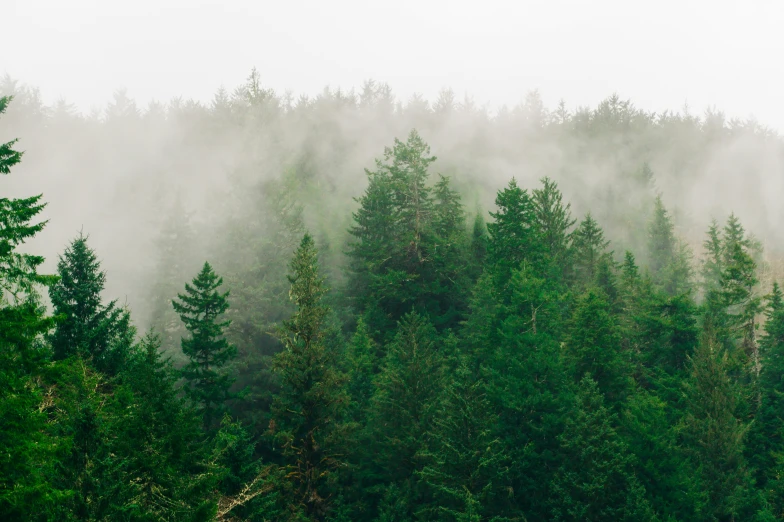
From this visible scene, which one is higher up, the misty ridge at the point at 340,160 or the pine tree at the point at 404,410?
the misty ridge at the point at 340,160

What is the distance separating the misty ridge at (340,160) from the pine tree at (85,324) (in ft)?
109

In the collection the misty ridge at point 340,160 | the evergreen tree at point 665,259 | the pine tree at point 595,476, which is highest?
the misty ridge at point 340,160

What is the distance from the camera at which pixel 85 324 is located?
2967 centimetres

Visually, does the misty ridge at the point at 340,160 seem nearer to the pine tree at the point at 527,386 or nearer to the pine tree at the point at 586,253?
the pine tree at the point at 586,253

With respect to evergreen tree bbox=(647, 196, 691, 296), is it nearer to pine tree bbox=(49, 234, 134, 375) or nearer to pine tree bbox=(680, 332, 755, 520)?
pine tree bbox=(680, 332, 755, 520)

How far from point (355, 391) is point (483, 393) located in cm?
859

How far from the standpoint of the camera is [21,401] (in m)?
14.7

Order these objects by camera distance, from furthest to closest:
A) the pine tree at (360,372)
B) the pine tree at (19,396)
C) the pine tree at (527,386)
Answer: the pine tree at (360,372) < the pine tree at (527,386) < the pine tree at (19,396)

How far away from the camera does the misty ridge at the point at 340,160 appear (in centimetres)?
7531

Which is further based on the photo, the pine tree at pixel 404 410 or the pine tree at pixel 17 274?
the pine tree at pixel 404 410

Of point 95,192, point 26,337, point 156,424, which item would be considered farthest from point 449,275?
point 95,192

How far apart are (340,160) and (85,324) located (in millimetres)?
61066

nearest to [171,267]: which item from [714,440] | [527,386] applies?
[527,386]

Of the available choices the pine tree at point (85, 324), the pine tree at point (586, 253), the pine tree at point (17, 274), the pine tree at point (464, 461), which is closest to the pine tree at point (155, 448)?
the pine tree at point (85, 324)
